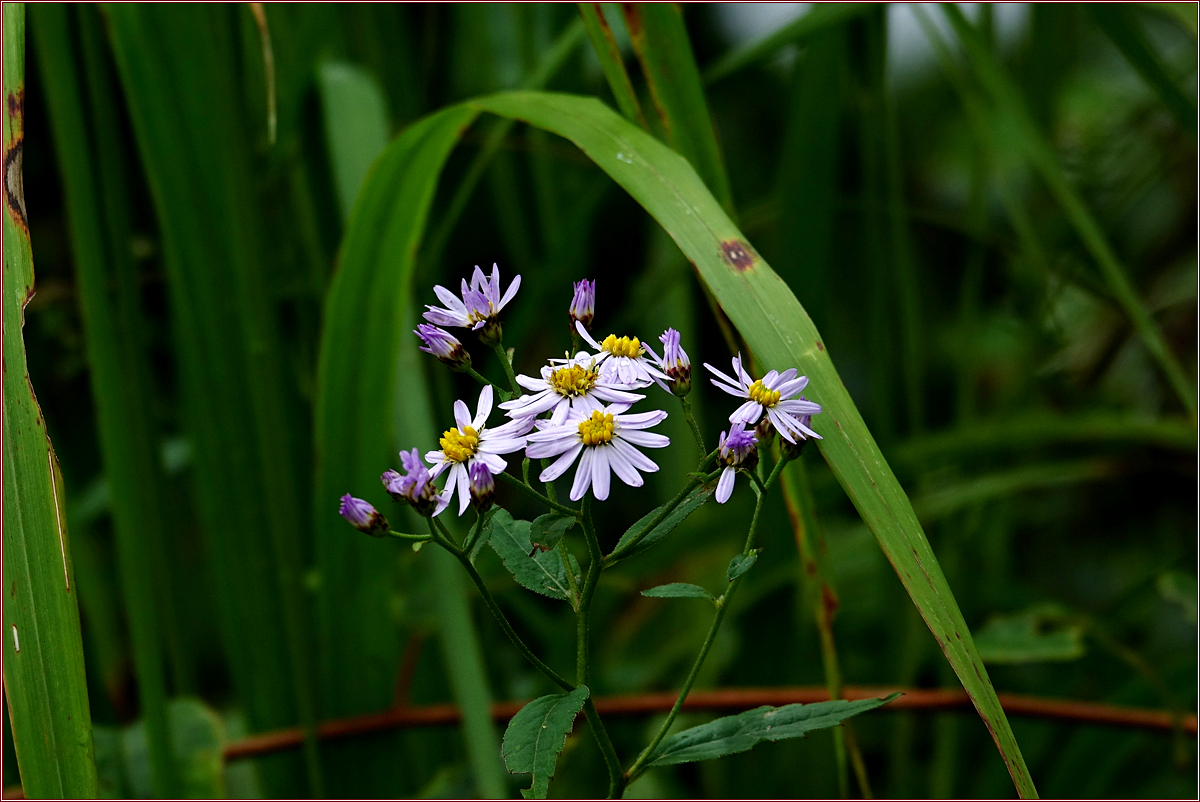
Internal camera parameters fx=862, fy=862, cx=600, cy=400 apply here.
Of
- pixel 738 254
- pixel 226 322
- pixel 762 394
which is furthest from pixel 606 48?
pixel 226 322

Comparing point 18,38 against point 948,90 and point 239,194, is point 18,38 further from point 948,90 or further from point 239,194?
point 948,90

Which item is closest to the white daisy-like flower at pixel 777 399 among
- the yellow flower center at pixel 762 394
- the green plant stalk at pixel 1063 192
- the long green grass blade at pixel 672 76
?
the yellow flower center at pixel 762 394

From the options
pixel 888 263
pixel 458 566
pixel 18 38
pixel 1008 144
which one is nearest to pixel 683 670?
pixel 458 566

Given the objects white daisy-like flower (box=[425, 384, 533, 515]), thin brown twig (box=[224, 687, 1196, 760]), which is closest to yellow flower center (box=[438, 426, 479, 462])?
white daisy-like flower (box=[425, 384, 533, 515])

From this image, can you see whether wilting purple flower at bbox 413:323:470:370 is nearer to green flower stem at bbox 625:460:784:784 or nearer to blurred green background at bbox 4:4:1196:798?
green flower stem at bbox 625:460:784:784

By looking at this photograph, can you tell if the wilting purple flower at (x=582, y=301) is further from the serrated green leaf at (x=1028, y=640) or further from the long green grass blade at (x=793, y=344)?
the serrated green leaf at (x=1028, y=640)

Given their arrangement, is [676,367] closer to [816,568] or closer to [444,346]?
[444,346]
